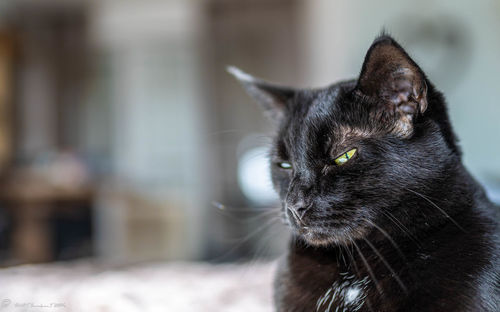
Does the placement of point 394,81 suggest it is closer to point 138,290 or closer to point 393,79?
point 393,79

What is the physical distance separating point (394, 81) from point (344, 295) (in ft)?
1.16

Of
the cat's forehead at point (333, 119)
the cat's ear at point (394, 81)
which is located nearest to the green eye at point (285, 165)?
the cat's forehead at point (333, 119)

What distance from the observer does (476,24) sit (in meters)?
2.72

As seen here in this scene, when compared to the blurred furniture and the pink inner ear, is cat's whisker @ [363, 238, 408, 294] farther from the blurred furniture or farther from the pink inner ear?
the blurred furniture

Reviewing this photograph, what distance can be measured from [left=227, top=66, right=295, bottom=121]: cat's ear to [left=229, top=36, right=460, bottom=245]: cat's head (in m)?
0.21

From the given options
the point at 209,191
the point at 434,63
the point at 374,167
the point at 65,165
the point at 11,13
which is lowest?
the point at 209,191

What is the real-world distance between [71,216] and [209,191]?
73.9 inches

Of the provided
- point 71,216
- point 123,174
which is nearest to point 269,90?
point 71,216

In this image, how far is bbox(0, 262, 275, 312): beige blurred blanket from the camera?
92 cm

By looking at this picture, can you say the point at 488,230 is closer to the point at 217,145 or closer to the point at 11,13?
the point at 217,145

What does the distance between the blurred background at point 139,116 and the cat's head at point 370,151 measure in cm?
261

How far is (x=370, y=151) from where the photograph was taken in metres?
0.75

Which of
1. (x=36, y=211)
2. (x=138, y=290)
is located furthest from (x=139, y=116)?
(x=138, y=290)

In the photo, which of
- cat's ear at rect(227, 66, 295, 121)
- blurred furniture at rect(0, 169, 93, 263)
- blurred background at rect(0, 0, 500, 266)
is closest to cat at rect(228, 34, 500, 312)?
cat's ear at rect(227, 66, 295, 121)
